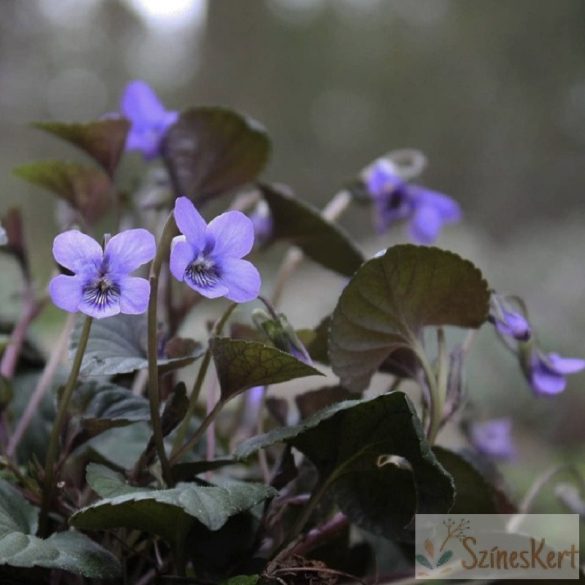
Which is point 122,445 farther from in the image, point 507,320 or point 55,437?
point 507,320

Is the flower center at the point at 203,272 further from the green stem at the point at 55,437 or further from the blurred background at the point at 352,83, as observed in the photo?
the blurred background at the point at 352,83

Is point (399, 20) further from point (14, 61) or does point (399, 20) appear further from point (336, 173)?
point (14, 61)

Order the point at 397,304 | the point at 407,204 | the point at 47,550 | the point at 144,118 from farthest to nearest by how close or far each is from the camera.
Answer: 1. the point at 407,204
2. the point at 144,118
3. the point at 397,304
4. the point at 47,550

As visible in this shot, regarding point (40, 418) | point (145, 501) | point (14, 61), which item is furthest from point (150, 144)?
point (14, 61)

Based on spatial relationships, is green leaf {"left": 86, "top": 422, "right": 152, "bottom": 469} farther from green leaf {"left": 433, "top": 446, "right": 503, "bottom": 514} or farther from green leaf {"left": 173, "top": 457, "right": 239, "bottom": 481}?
green leaf {"left": 433, "top": 446, "right": 503, "bottom": 514}

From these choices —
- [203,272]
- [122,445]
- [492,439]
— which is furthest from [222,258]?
[492,439]

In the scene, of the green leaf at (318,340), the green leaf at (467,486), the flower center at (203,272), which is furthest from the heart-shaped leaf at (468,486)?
the flower center at (203,272)
